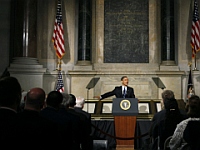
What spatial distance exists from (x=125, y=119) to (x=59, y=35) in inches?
229

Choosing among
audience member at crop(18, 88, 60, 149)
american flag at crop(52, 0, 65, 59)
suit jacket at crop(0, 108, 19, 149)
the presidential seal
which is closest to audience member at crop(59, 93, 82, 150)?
audience member at crop(18, 88, 60, 149)

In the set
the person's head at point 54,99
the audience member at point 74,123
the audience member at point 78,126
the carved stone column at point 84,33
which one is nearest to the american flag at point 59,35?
the carved stone column at point 84,33

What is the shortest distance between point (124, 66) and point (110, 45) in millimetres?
911

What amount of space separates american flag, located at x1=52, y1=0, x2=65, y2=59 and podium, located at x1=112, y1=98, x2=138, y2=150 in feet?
17.8

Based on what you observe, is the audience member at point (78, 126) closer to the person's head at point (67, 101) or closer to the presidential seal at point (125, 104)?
the person's head at point (67, 101)

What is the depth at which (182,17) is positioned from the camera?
14648 millimetres

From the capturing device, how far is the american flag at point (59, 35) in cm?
1395

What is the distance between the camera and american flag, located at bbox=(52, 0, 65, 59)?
45.8ft

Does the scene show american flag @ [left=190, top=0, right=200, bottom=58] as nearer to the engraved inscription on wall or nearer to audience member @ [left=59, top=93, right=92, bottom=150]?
the engraved inscription on wall

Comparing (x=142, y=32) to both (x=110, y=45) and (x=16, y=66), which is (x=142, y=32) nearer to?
(x=110, y=45)

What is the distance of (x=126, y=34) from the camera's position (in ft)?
48.5

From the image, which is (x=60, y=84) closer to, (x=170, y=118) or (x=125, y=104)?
(x=125, y=104)

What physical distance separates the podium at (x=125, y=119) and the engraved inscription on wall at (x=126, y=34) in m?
5.87

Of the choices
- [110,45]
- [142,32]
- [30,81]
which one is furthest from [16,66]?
[142,32]
